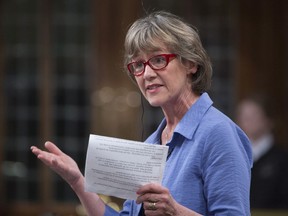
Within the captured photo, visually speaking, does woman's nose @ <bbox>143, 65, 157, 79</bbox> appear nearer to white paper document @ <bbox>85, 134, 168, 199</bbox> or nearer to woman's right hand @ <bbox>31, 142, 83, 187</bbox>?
white paper document @ <bbox>85, 134, 168, 199</bbox>

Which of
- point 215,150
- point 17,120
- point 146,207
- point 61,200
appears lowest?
point 61,200

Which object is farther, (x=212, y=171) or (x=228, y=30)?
(x=228, y=30)

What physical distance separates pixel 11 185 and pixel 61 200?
0.50 metres

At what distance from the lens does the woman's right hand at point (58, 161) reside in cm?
306

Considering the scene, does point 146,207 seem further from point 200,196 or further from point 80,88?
point 80,88

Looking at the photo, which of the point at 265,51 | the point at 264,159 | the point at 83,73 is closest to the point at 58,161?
the point at 264,159

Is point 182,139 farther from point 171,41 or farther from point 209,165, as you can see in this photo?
point 171,41

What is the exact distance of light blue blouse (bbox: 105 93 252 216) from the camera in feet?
9.45

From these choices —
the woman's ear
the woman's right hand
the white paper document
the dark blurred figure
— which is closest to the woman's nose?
the woman's ear

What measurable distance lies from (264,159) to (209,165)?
151 inches

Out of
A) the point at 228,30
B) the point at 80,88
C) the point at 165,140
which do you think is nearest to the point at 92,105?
the point at 80,88

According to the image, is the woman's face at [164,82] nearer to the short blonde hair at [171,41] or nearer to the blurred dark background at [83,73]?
the short blonde hair at [171,41]

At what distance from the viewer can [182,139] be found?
3.09 metres

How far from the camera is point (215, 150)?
2.92 metres
